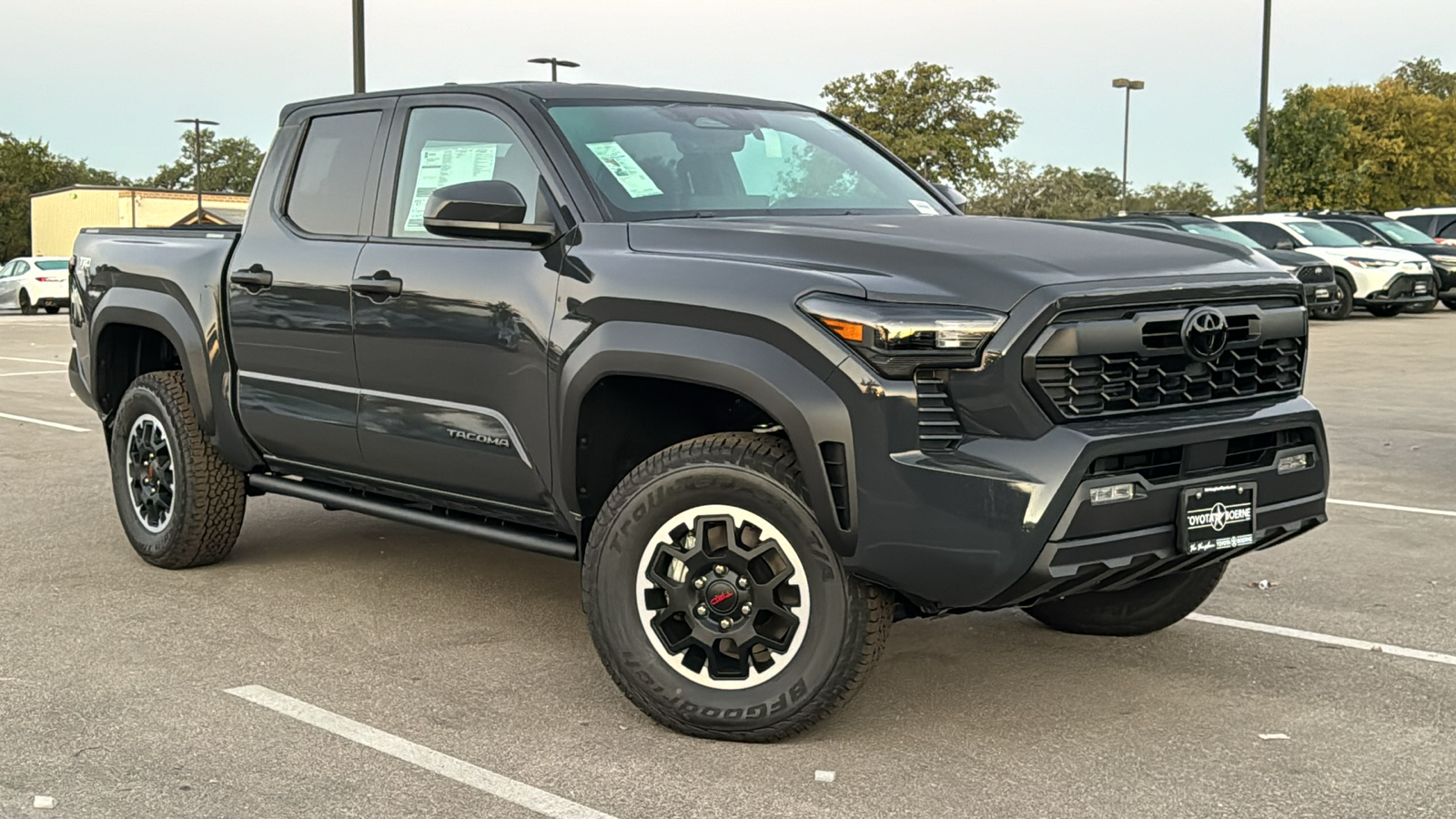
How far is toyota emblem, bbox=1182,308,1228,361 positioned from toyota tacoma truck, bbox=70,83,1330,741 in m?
0.02

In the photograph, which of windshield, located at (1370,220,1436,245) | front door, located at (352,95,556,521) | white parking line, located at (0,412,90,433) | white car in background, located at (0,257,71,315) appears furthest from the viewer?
white car in background, located at (0,257,71,315)

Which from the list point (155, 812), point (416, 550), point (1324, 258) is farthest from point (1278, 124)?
point (155, 812)

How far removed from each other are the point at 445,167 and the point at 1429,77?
12182 centimetres

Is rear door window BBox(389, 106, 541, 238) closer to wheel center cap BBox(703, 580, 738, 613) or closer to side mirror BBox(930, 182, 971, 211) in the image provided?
wheel center cap BBox(703, 580, 738, 613)

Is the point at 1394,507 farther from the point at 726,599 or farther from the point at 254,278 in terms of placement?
the point at 254,278

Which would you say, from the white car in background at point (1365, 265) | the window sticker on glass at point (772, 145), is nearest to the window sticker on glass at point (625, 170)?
the window sticker on glass at point (772, 145)

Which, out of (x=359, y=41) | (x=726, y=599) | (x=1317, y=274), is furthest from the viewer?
(x=1317, y=274)

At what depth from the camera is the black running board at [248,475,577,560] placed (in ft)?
16.3

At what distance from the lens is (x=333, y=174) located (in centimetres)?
583

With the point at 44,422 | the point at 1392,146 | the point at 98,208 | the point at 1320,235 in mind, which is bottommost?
the point at 44,422

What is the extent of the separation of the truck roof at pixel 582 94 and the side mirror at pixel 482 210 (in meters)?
0.57

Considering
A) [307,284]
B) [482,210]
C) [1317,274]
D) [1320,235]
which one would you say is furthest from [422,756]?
[1320,235]

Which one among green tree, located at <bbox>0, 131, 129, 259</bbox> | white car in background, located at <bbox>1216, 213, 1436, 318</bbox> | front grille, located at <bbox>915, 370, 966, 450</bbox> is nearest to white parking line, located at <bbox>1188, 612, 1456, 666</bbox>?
front grille, located at <bbox>915, 370, 966, 450</bbox>

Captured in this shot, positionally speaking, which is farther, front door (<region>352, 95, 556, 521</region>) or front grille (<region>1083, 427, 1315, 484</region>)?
front door (<region>352, 95, 556, 521</region>)
